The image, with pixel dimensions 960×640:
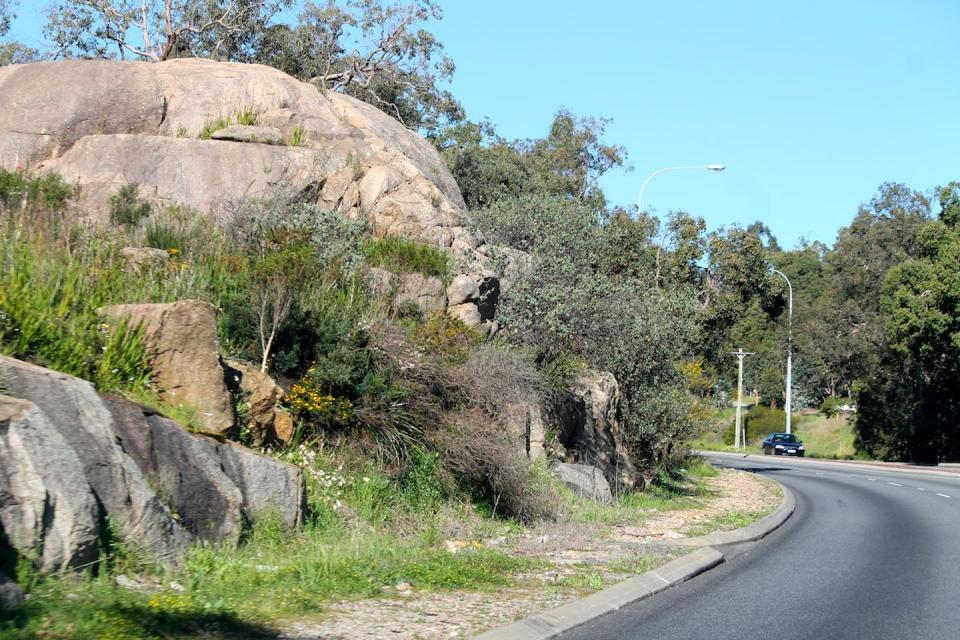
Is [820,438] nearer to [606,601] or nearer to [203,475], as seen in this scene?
[606,601]

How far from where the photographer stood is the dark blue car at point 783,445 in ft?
183

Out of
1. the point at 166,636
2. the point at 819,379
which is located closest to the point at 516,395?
the point at 166,636

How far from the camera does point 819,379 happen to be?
77812mm

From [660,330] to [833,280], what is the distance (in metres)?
55.8

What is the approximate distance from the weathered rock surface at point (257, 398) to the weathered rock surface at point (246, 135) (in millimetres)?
8400

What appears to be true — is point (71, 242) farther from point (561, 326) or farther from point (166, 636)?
point (561, 326)

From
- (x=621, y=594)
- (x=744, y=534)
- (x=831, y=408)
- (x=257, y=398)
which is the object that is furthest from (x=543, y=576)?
(x=831, y=408)

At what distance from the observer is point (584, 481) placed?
16.4 meters

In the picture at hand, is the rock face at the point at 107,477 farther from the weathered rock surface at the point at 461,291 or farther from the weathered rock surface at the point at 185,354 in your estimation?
the weathered rock surface at the point at 461,291

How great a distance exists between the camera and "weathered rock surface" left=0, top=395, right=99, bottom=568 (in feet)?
20.7

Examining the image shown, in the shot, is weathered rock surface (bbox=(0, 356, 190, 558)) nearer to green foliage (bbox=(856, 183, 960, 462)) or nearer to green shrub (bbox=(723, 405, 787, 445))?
green foliage (bbox=(856, 183, 960, 462))

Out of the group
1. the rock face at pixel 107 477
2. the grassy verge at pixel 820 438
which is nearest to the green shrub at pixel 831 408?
the grassy verge at pixel 820 438

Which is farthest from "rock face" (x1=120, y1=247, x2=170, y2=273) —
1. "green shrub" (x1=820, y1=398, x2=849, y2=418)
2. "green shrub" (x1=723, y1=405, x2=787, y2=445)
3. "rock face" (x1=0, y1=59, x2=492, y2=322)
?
"green shrub" (x1=723, y1=405, x2=787, y2=445)

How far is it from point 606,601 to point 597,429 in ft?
35.0
